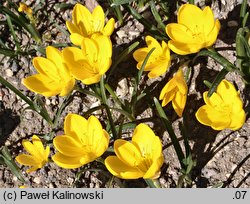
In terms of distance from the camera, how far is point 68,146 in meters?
2.54

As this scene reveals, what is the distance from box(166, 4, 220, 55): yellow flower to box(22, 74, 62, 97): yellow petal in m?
0.67

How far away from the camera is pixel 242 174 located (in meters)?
2.75

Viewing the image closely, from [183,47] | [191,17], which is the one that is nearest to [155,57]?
[183,47]

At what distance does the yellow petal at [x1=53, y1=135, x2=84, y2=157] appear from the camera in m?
2.49

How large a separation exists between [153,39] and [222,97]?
1.62 feet

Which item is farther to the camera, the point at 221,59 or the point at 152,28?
the point at 152,28

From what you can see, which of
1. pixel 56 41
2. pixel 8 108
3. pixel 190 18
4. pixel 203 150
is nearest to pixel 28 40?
pixel 56 41

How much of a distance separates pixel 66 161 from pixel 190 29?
99 cm

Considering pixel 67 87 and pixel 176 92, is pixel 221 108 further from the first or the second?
pixel 67 87

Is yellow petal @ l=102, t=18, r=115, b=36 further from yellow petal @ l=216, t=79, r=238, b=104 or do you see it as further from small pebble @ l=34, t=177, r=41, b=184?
small pebble @ l=34, t=177, r=41, b=184

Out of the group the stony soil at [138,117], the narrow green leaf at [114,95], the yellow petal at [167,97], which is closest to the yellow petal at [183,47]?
the yellow petal at [167,97]

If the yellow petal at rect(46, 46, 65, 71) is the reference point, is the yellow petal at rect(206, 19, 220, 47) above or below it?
above

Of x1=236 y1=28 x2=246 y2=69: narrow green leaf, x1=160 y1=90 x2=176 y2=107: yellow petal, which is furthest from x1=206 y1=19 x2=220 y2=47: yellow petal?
x1=160 y1=90 x2=176 y2=107: yellow petal

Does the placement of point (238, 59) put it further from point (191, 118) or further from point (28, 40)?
point (28, 40)
